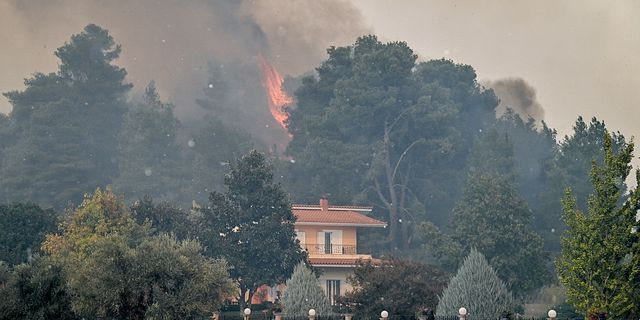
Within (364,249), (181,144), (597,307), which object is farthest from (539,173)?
(597,307)

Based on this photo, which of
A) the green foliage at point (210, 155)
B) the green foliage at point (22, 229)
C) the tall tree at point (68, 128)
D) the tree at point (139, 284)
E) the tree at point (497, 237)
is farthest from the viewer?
the green foliage at point (210, 155)

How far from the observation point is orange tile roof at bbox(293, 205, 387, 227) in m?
98.2

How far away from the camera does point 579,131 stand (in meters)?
119

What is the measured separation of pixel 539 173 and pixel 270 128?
67811 millimetres

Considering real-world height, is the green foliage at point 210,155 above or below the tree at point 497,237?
above

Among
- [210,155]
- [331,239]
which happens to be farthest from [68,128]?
[331,239]

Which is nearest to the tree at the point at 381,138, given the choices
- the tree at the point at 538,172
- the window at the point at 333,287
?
the tree at the point at 538,172

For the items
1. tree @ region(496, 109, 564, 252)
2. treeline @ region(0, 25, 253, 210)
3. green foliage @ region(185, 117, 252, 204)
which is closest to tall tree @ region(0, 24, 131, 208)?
treeline @ region(0, 25, 253, 210)

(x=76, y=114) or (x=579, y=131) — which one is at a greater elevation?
(x=76, y=114)

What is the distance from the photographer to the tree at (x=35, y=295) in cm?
4703

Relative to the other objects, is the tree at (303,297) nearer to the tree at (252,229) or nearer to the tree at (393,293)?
the tree at (393,293)

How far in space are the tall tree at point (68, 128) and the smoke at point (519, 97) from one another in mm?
60735

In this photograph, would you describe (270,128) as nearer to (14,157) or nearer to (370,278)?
(14,157)

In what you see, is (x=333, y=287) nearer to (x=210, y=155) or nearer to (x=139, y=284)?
(x=139, y=284)
